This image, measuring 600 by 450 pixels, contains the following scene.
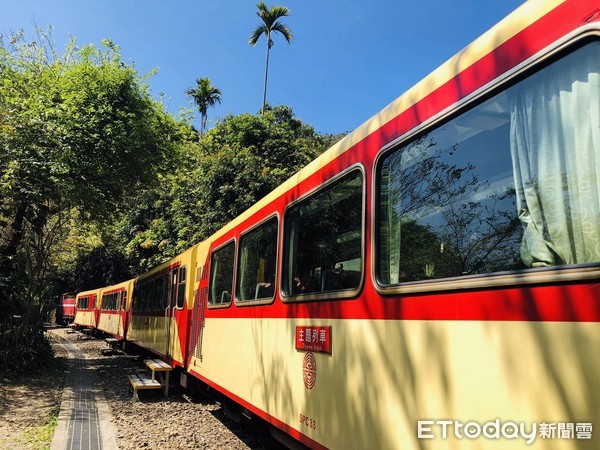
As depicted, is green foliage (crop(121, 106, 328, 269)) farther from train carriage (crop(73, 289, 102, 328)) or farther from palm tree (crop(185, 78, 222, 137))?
palm tree (crop(185, 78, 222, 137))

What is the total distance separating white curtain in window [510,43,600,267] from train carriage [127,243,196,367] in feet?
23.3

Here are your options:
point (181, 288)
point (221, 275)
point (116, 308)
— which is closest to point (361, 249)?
point (221, 275)

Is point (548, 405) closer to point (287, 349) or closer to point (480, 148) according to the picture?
point (480, 148)

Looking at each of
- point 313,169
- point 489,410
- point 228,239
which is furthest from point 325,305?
point 228,239

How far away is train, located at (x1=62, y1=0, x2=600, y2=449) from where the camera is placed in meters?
1.82

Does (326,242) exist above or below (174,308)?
above

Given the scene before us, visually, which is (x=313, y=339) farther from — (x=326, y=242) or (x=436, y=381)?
(x=436, y=381)

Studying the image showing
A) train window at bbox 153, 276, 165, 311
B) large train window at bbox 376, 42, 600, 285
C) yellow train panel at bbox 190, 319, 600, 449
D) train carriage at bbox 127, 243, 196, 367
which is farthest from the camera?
train window at bbox 153, 276, 165, 311

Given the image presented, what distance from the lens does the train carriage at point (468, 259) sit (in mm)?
1820

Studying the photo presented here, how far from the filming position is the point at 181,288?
370 inches

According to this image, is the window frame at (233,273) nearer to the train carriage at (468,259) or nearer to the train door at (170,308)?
the train carriage at (468,259)

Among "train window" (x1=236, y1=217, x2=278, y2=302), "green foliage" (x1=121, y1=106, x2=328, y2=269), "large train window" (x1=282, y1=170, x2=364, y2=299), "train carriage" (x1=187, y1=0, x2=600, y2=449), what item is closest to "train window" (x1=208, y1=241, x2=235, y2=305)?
"train window" (x1=236, y1=217, x2=278, y2=302)

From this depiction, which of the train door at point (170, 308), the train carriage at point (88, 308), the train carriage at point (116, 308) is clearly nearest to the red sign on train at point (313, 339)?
the train door at point (170, 308)

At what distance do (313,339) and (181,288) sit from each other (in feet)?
20.7
